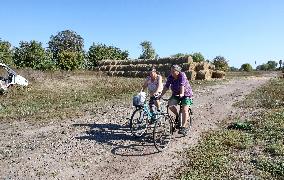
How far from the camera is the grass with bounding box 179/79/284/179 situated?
9508 millimetres

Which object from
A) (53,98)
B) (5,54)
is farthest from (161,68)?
(53,98)

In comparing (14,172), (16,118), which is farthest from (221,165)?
(16,118)

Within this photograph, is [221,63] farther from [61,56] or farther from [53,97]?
[53,97]

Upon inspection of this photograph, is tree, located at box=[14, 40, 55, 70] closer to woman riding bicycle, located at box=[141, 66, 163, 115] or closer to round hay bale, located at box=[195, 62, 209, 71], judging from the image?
round hay bale, located at box=[195, 62, 209, 71]

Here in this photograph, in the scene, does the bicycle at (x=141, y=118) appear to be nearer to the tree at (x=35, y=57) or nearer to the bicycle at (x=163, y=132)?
the bicycle at (x=163, y=132)

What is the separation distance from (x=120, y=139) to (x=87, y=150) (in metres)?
1.44

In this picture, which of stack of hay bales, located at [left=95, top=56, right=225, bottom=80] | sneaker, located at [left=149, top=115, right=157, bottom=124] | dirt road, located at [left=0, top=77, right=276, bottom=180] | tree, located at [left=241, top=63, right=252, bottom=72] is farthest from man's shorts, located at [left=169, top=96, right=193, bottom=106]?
tree, located at [left=241, top=63, right=252, bottom=72]

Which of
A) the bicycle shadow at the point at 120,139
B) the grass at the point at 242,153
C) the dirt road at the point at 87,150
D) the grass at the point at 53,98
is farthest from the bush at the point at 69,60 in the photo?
the grass at the point at 242,153

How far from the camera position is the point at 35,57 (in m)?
40.4

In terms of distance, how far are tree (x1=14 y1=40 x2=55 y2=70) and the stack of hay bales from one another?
7415 mm

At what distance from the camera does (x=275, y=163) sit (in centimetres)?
1007

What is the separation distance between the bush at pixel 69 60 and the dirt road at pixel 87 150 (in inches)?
1174

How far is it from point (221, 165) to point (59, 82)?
71.9 feet

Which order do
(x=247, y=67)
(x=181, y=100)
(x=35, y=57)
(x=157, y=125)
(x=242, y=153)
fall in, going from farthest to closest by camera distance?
(x=247, y=67)
(x=35, y=57)
(x=181, y=100)
(x=157, y=125)
(x=242, y=153)
